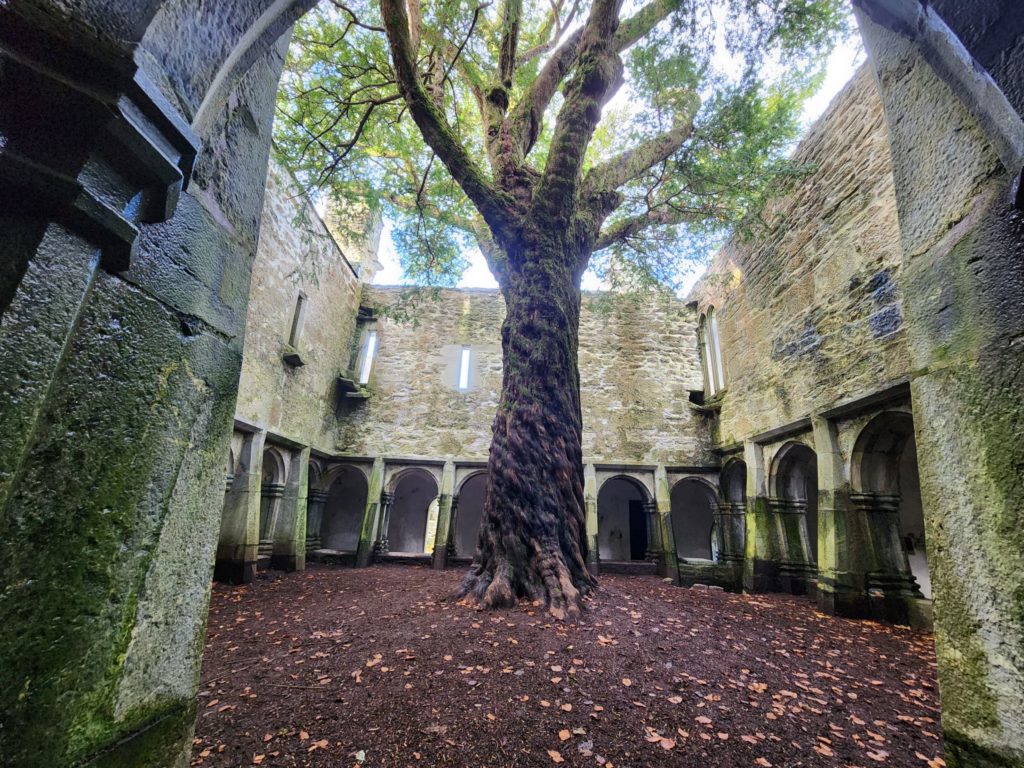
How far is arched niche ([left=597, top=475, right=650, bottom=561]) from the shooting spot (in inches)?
422

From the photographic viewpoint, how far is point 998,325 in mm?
1082

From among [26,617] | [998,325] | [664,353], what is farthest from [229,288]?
[664,353]

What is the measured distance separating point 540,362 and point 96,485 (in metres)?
3.38

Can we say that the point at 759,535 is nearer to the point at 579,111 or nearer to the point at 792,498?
the point at 792,498

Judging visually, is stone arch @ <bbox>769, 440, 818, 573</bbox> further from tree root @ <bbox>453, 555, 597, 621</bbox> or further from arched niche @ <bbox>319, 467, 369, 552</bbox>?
arched niche @ <bbox>319, 467, 369, 552</bbox>

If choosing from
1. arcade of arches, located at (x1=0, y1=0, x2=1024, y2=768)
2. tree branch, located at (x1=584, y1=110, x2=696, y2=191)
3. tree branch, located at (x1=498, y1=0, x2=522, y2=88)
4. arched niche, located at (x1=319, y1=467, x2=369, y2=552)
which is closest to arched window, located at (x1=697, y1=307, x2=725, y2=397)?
tree branch, located at (x1=584, y1=110, x2=696, y2=191)

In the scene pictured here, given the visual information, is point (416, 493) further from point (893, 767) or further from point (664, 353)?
point (893, 767)

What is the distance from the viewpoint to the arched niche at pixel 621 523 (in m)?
10.7

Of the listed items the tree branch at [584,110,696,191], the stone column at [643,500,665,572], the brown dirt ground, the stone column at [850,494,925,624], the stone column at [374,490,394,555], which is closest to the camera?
the brown dirt ground

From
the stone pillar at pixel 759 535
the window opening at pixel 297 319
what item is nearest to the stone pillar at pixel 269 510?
the window opening at pixel 297 319

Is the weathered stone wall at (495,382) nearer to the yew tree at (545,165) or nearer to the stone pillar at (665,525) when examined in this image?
the stone pillar at (665,525)

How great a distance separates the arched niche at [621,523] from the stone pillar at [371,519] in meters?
5.52

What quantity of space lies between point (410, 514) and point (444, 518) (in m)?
3.37

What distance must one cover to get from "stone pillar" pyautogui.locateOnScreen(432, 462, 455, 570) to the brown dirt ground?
443 cm
